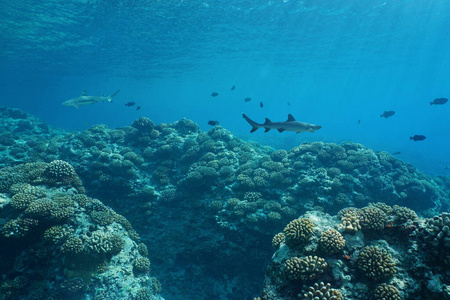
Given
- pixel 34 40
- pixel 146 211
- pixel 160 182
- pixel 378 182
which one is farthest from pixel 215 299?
pixel 34 40

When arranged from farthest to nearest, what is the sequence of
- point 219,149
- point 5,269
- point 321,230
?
point 219,149 → point 5,269 → point 321,230

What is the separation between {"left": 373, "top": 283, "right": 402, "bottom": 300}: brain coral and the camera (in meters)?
3.48

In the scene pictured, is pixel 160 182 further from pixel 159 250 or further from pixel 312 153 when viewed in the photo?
pixel 312 153

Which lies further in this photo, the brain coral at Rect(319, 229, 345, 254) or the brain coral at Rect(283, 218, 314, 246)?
the brain coral at Rect(283, 218, 314, 246)

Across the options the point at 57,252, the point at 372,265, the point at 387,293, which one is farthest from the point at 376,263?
the point at 57,252

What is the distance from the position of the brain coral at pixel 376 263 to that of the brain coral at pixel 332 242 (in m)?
0.37

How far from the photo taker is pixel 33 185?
8312 mm

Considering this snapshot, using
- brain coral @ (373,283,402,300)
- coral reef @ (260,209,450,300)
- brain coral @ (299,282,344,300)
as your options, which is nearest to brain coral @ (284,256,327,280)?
coral reef @ (260,209,450,300)

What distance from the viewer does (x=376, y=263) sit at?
3.92m

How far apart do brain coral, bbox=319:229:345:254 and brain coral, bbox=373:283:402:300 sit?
899 millimetres

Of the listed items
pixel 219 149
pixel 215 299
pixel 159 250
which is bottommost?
pixel 159 250

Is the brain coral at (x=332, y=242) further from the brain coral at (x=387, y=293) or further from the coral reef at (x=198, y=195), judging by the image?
the brain coral at (x=387, y=293)

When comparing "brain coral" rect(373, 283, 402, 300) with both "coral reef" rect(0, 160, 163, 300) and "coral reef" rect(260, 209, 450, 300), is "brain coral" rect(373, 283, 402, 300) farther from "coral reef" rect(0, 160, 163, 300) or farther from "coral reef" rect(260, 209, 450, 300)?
"coral reef" rect(0, 160, 163, 300)

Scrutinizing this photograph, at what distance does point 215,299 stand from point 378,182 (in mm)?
10375
